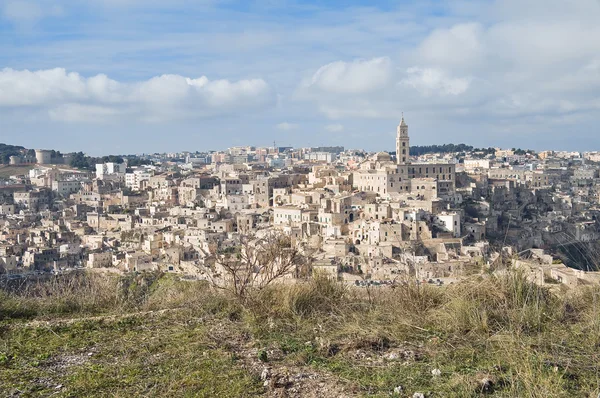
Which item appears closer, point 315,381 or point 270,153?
point 315,381

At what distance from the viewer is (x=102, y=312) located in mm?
5305

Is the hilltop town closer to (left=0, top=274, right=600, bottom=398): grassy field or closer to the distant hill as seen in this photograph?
(left=0, top=274, right=600, bottom=398): grassy field

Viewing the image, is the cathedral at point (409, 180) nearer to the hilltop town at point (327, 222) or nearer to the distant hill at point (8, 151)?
the hilltop town at point (327, 222)

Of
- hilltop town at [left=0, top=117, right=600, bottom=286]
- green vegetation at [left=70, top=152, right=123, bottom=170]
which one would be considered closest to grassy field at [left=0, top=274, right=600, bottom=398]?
hilltop town at [left=0, top=117, right=600, bottom=286]

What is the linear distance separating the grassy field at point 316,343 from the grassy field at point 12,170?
69.9 meters

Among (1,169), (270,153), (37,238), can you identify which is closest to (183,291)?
(37,238)

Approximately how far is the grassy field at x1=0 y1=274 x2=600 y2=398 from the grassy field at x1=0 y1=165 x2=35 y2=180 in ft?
229

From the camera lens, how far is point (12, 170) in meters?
71.1

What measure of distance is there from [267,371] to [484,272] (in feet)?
8.02

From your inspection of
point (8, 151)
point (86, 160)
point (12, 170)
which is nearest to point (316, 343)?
point (12, 170)

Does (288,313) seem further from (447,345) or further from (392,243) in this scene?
(392,243)

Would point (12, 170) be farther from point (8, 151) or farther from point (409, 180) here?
point (409, 180)

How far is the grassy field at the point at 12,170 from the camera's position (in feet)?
225

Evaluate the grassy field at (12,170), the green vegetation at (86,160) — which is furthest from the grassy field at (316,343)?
the green vegetation at (86,160)
